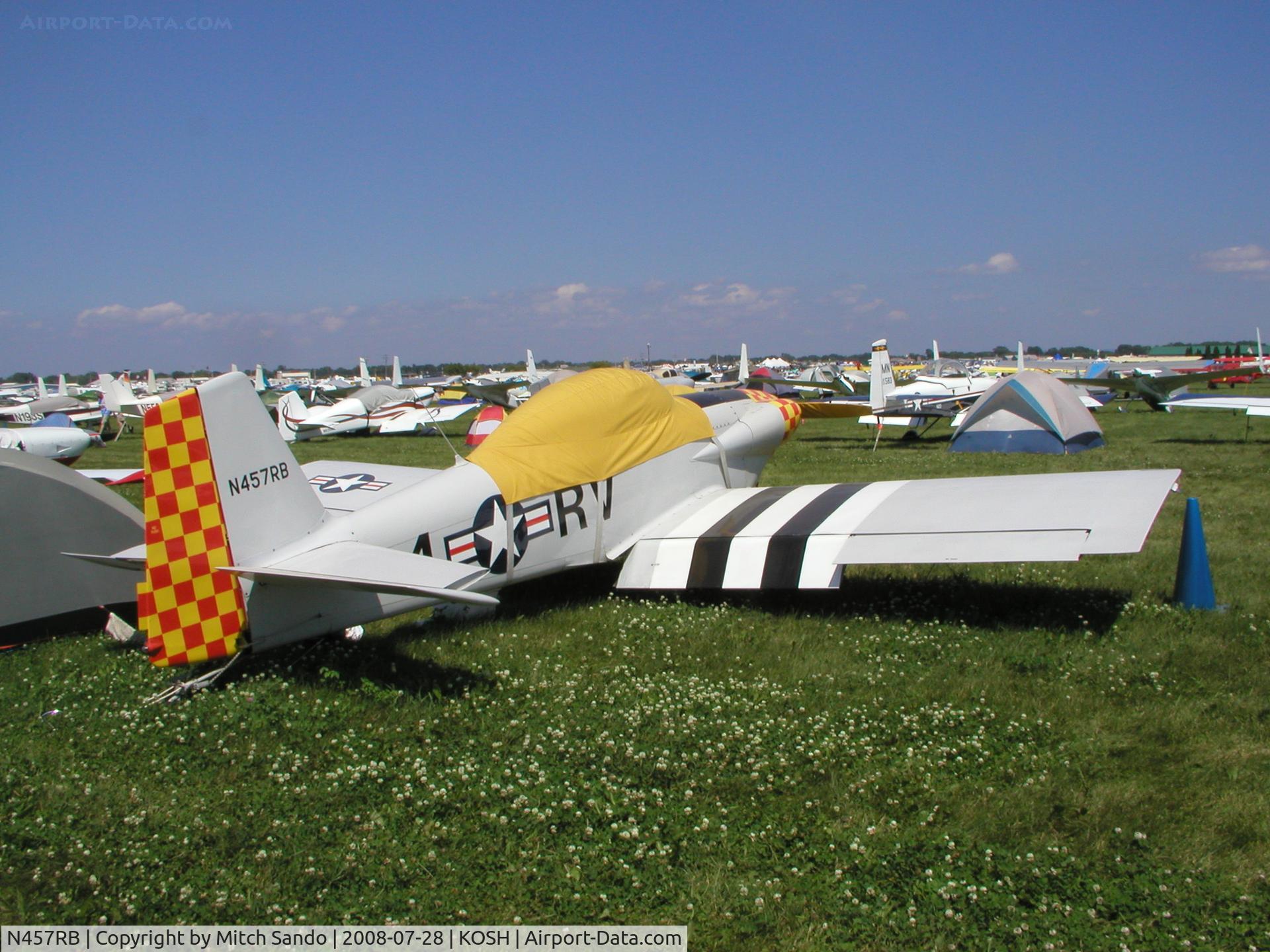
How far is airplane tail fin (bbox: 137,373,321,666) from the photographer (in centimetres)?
453

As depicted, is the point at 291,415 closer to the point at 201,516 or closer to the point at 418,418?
the point at 418,418

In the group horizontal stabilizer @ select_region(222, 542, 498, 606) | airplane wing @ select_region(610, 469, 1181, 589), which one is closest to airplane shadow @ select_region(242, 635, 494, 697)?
horizontal stabilizer @ select_region(222, 542, 498, 606)

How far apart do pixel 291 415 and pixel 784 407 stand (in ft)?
73.2

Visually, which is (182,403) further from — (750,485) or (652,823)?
(750,485)

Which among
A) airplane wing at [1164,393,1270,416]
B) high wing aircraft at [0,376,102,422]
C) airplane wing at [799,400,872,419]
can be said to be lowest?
airplane wing at [1164,393,1270,416]

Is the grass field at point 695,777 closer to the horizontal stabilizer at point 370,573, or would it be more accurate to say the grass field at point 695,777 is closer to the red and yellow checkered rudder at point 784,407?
the horizontal stabilizer at point 370,573

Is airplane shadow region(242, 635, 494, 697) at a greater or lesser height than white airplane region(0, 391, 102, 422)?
lesser

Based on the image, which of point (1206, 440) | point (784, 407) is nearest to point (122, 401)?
point (784, 407)

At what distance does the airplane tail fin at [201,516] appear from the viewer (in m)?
4.53

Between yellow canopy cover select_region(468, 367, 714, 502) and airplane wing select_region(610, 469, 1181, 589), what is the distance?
0.70m

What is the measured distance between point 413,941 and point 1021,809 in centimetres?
252

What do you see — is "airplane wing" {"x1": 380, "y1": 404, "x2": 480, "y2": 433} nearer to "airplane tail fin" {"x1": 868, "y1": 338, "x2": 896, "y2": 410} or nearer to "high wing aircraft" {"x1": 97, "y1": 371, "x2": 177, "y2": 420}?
"high wing aircraft" {"x1": 97, "y1": 371, "x2": 177, "y2": 420}

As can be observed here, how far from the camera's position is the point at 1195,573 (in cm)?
619

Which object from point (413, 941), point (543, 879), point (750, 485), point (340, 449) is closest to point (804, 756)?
point (543, 879)
